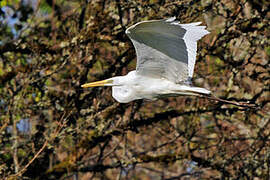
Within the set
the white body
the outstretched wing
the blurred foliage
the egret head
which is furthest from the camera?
the blurred foliage

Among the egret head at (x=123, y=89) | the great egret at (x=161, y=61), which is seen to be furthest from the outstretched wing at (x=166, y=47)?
the egret head at (x=123, y=89)

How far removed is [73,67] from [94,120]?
0.92m

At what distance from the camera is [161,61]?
441 centimetres

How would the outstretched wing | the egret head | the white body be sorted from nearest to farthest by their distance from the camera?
the outstretched wing < the white body < the egret head

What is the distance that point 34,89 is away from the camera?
5.60 m

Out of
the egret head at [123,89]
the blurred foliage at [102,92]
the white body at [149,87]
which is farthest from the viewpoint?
the blurred foliage at [102,92]

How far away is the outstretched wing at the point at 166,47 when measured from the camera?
387 cm

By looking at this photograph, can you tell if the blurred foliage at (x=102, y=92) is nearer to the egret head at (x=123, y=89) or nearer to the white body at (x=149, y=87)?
the egret head at (x=123, y=89)

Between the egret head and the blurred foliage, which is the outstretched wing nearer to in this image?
the egret head

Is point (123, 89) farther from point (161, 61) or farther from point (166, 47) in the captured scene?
point (166, 47)

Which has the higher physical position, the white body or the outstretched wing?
the outstretched wing

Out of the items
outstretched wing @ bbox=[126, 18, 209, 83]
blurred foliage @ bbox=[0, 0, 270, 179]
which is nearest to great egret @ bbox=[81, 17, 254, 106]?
outstretched wing @ bbox=[126, 18, 209, 83]

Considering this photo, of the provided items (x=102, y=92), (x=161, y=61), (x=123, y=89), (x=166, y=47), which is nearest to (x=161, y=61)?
(x=161, y=61)

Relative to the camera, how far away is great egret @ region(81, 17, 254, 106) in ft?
12.9
